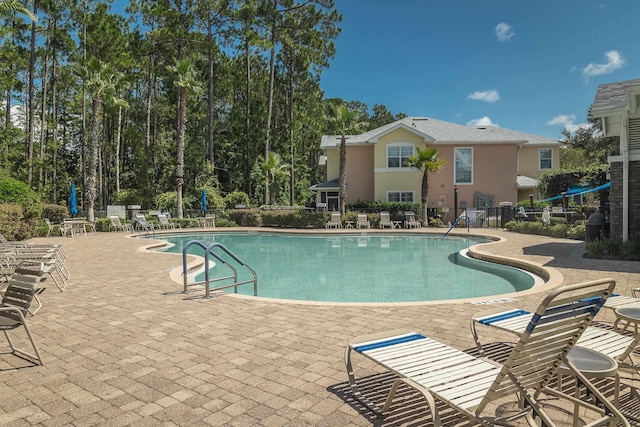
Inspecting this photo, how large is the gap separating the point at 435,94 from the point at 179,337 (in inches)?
1672

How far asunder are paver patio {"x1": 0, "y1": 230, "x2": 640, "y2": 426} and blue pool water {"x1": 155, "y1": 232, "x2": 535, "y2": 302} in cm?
225

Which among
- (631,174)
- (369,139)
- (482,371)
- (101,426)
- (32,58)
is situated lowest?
(101,426)

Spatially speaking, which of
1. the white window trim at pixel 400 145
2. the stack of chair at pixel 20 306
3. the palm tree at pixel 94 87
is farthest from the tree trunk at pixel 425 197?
the stack of chair at pixel 20 306

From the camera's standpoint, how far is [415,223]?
23578 millimetres

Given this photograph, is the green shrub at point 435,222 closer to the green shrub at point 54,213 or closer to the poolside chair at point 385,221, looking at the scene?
the poolside chair at point 385,221

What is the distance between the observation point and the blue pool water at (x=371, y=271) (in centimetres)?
877

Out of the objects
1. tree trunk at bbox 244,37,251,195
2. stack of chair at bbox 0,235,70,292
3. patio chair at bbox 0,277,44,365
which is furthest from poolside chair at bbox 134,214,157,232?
patio chair at bbox 0,277,44,365

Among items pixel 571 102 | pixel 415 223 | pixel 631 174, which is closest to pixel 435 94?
pixel 571 102

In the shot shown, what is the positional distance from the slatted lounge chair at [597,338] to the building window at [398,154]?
23535 millimetres

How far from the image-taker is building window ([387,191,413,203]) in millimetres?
27094

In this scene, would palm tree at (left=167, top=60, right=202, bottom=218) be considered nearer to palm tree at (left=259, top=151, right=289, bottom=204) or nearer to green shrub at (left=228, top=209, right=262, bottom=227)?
green shrub at (left=228, top=209, right=262, bottom=227)

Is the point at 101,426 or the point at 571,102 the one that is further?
the point at 571,102

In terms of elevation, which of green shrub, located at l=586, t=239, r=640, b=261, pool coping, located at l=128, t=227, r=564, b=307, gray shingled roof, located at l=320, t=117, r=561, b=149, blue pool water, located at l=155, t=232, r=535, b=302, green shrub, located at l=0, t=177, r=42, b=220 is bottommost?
blue pool water, located at l=155, t=232, r=535, b=302

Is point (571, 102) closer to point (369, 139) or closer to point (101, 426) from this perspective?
point (369, 139)
